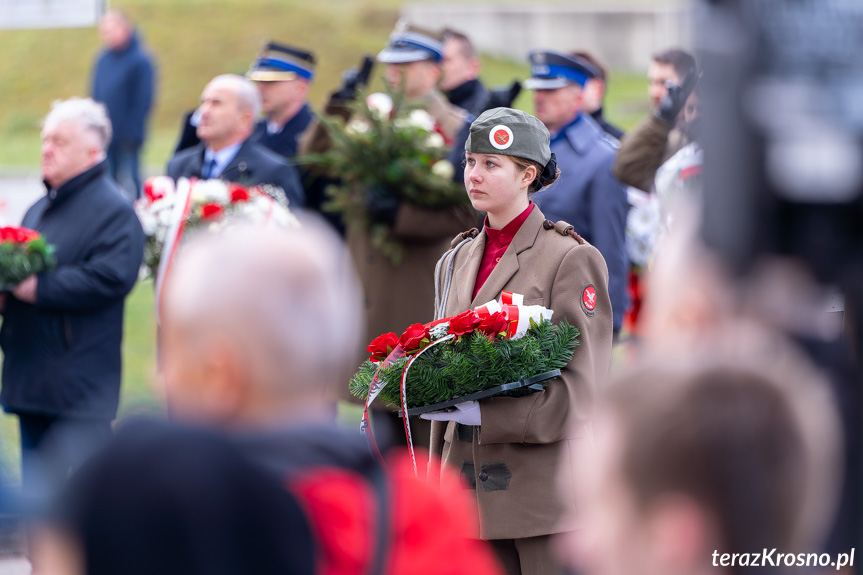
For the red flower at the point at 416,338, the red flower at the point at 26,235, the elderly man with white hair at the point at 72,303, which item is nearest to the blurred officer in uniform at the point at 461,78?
the elderly man with white hair at the point at 72,303

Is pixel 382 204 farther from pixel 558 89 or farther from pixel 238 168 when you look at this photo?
pixel 558 89

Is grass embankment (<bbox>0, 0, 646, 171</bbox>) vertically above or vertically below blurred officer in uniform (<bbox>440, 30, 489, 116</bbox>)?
above

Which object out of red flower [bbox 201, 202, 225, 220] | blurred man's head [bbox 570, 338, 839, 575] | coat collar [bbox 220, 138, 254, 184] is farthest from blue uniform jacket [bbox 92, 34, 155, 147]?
blurred man's head [bbox 570, 338, 839, 575]

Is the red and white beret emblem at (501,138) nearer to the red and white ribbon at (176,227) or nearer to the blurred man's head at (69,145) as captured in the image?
the red and white ribbon at (176,227)

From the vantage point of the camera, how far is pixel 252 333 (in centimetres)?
192

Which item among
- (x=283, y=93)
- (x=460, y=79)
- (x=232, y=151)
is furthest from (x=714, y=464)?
(x=283, y=93)

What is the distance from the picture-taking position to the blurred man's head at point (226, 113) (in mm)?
7352

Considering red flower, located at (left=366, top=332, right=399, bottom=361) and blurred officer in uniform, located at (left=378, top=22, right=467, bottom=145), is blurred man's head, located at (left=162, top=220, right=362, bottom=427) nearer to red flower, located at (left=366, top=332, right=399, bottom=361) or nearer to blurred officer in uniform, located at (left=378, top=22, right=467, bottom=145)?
red flower, located at (left=366, top=332, right=399, bottom=361)

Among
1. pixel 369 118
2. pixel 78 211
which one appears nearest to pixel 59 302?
pixel 78 211

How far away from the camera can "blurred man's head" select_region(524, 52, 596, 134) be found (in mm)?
6969

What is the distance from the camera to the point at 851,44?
1.78 meters

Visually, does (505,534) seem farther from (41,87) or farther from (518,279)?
(41,87)

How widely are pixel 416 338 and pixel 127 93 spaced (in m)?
11.9

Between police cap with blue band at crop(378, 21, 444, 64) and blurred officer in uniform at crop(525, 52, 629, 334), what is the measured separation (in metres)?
0.93
